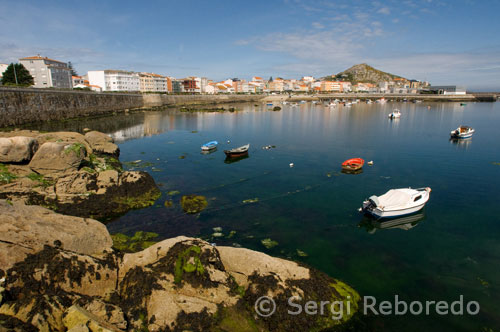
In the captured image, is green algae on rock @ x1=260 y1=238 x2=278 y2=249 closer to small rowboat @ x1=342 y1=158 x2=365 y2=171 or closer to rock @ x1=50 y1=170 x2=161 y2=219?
rock @ x1=50 y1=170 x2=161 y2=219

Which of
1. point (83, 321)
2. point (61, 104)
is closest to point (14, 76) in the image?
point (61, 104)

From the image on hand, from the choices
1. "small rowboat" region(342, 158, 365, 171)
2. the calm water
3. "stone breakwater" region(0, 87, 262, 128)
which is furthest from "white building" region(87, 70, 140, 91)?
"small rowboat" region(342, 158, 365, 171)

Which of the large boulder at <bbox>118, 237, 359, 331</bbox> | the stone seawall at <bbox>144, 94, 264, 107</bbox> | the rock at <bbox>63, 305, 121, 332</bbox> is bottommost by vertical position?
the large boulder at <bbox>118, 237, 359, 331</bbox>

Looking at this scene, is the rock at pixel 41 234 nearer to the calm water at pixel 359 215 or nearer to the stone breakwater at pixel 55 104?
the calm water at pixel 359 215

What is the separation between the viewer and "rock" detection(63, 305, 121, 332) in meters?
6.68

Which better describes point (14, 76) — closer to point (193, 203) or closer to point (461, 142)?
point (193, 203)

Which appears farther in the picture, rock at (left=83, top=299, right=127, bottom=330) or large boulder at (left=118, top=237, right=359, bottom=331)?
large boulder at (left=118, top=237, right=359, bottom=331)

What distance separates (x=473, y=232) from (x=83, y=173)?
26.1 m

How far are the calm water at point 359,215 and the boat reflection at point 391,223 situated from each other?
0.12 meters

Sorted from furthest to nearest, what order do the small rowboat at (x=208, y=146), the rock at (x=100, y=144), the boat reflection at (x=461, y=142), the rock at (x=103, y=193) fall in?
1. the boat reflection at (x=461, y=142)
2. the small rowboat at (x=208, y=146)
3. the rock at (x=100, y=144)
4. the rock at (x=103, y=193)

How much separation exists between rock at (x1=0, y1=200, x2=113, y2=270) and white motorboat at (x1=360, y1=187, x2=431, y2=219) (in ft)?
50.1

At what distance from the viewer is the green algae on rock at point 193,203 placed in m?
19.1

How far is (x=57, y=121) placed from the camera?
62375 mm

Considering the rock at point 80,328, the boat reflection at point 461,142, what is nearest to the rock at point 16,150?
the rock at point 80,328
